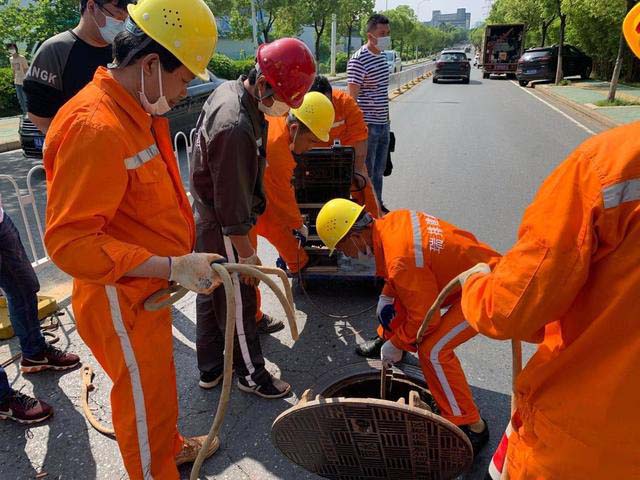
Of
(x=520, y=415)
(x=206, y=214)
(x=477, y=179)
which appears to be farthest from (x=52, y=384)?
(x=477, y=179)

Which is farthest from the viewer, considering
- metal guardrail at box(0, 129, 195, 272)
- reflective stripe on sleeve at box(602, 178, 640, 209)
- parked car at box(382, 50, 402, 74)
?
parked car at box(382, 50, 402, 74)

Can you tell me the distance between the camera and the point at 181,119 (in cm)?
912

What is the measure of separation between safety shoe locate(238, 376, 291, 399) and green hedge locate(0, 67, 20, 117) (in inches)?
614

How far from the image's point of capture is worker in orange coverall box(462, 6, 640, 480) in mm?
1064

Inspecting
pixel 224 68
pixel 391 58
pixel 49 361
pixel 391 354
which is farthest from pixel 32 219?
pixel 391 58

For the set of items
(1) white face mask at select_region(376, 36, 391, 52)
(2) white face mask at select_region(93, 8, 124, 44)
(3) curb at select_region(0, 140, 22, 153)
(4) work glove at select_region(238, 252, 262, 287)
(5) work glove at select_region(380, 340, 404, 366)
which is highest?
(2) white face mask at select_region(93, 8, 124, 44)

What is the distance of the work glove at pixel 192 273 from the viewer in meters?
Answer: 1.69

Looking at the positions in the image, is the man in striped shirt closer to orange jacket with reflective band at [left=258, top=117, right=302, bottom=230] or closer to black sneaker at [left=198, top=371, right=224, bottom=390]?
orange jacket with reflective band at [left=258, top=117, right=302, bottom=230]

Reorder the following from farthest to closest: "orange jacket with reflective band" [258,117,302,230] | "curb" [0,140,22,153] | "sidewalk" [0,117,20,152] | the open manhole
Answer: "sidewalk" [0,117,20,152]
"curb" [0,140,22,153]
"orange jacket with reflective band" [258,117,302,230]
the open manhole

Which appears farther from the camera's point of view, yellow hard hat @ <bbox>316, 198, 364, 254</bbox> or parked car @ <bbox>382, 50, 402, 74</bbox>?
parked car @ <bbox>382, 50, 402, 74</bbox>

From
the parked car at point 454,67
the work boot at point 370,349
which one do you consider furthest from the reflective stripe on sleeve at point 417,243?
the parked car at point 454,67

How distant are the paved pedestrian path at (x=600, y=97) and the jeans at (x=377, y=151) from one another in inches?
304

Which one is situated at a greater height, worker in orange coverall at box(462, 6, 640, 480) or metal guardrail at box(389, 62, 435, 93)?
worker in orange coverall at box(462, 6, 640, 480)

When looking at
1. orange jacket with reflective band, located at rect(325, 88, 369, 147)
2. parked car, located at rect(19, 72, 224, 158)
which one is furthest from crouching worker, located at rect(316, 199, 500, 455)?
parked car, located at rect(19, 72, 224, 158)
